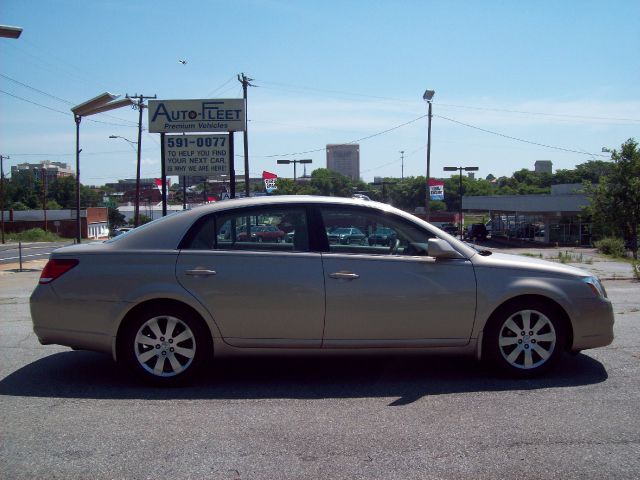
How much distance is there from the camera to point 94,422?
4.59m

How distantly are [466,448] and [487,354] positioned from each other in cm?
157

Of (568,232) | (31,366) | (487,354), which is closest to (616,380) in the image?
(487,354)

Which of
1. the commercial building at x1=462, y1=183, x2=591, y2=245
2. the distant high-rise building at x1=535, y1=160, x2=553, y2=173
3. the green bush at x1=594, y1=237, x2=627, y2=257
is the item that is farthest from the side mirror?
the distant high-rise building at x1=535, y1=160, x2=553, y2=173

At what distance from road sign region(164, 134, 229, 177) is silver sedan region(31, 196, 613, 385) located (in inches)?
520

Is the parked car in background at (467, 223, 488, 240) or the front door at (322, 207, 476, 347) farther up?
the front door at (322, 207, 476, 347)

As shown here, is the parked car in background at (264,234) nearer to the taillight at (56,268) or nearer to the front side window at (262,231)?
the front side window at (262,231)

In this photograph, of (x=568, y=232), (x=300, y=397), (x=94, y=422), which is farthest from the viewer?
(x=568, y=232)

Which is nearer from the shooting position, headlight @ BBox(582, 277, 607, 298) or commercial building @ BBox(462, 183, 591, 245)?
headlight @ BBox(582, 277, 607, 298)

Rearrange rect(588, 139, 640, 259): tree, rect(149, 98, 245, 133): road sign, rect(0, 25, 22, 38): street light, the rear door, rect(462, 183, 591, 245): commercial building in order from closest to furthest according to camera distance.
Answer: the rear door → rect(0, 25, 22, 38): street light → rect(149, 98, 245, 133): road sign → rect(588, 139, 640, 259): tree → rect(462, 183, 591, 245): commercial building

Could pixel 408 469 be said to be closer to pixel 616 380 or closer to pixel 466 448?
pixel 466 448

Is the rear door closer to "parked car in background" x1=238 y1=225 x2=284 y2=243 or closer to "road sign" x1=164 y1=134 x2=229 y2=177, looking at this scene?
"parked car in background" x1=238 y1=225 x2=284 y2=243

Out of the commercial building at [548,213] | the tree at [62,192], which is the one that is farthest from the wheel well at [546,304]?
the tree at [62,192]

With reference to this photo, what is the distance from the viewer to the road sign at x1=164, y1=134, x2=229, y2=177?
18.5 metres

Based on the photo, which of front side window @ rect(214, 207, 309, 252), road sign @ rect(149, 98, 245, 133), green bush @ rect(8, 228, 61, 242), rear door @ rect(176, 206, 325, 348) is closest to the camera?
rear door @ rect(176, 206, 325, 348)
